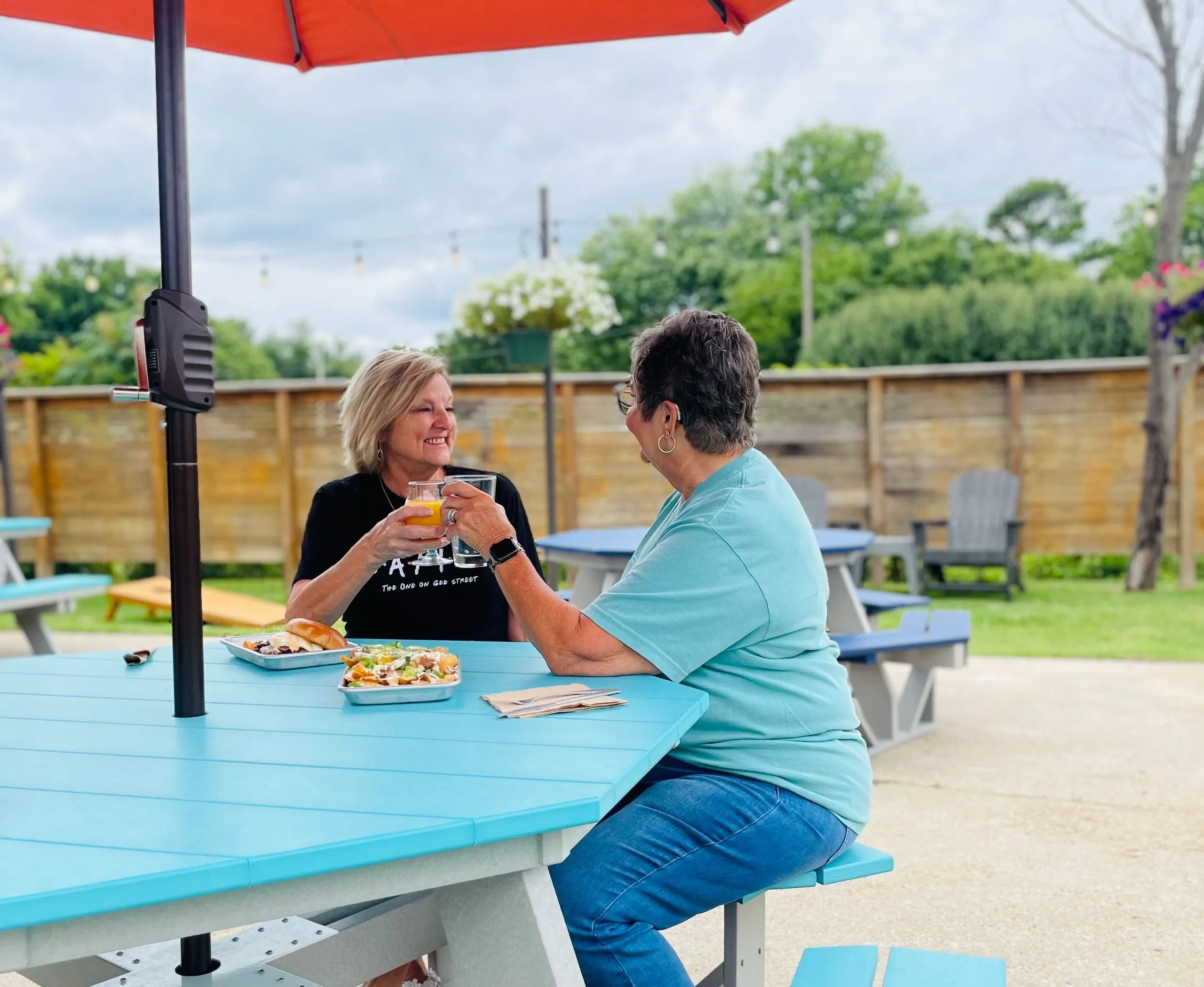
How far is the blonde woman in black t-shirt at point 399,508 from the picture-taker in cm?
252

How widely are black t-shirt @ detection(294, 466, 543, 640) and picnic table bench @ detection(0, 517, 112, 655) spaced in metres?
3.72

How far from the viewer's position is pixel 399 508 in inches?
100.0

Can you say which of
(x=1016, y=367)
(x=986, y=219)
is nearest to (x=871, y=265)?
(x=986, y=219)

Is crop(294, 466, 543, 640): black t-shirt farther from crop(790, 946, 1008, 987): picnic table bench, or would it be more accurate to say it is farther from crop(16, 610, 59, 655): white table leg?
crop(16, 610, 59, 655): white table leg

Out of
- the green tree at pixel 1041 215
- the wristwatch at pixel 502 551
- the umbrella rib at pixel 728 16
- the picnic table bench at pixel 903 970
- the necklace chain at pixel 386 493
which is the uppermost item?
the green tree at pixel 1041 215

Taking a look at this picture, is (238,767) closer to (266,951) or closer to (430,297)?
(266,951)

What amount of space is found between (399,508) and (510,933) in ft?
4.50

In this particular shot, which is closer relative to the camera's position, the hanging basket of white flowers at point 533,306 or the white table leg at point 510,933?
the white table leg at point 510,933

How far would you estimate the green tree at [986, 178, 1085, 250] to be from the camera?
35656mm

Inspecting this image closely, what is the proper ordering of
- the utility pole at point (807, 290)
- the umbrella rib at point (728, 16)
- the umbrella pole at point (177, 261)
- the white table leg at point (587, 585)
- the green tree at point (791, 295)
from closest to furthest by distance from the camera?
the umbrella pole at point (177, 261), the umbrella rib at point (728, 16), the white table leg at point (587, 585), the utility pole at point (807, 290), the green tree at point (791, 295)

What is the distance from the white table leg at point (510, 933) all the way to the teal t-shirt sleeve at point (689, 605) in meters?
0.50

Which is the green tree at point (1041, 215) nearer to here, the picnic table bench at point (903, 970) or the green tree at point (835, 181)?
the green tree at point (835, 181)

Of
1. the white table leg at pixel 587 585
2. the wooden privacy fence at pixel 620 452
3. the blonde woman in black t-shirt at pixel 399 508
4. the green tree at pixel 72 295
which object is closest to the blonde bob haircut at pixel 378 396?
the blonde woman in black t-shirt at pixel 399 508

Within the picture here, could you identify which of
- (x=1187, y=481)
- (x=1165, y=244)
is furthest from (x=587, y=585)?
(x=1165, y=244)
